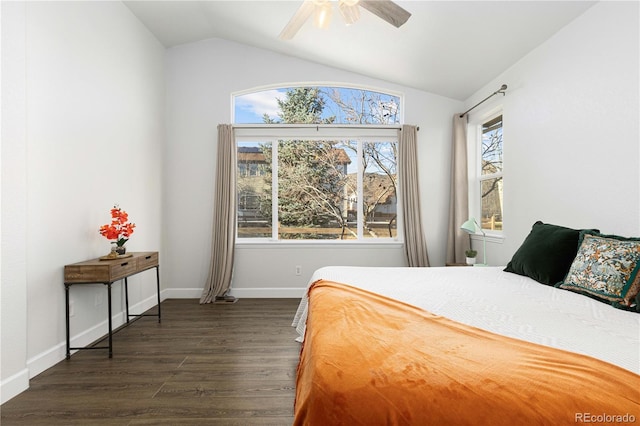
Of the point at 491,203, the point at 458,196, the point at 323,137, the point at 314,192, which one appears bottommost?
the point at 491,203

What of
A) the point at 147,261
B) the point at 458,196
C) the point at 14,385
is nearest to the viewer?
the point at 14,385

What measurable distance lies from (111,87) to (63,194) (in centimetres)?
125

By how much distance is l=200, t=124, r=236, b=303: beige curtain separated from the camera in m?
4.13

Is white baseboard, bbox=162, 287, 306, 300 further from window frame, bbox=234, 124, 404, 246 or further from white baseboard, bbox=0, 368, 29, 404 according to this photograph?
white baseboard, bbox=0, 368, 29, 404

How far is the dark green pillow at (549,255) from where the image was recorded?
2059 mm

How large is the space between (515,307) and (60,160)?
125 inches

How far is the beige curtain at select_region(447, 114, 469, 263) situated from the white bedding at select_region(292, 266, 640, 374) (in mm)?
1626

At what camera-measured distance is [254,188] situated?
4461 millimetres

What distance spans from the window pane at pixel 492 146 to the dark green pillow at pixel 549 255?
5.21ft

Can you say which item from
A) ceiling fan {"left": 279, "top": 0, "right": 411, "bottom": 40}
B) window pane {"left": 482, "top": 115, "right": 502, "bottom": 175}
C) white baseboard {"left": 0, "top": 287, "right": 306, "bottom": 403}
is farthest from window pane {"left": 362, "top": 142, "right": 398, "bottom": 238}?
ceiling fan {"left": 279, "top": 0, "right": 411, "bottom": 40}

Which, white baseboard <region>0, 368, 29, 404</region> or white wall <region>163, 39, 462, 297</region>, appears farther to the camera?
white wall <region>163, 39, 462, 297</region>

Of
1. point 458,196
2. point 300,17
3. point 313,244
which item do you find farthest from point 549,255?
point 313,244
